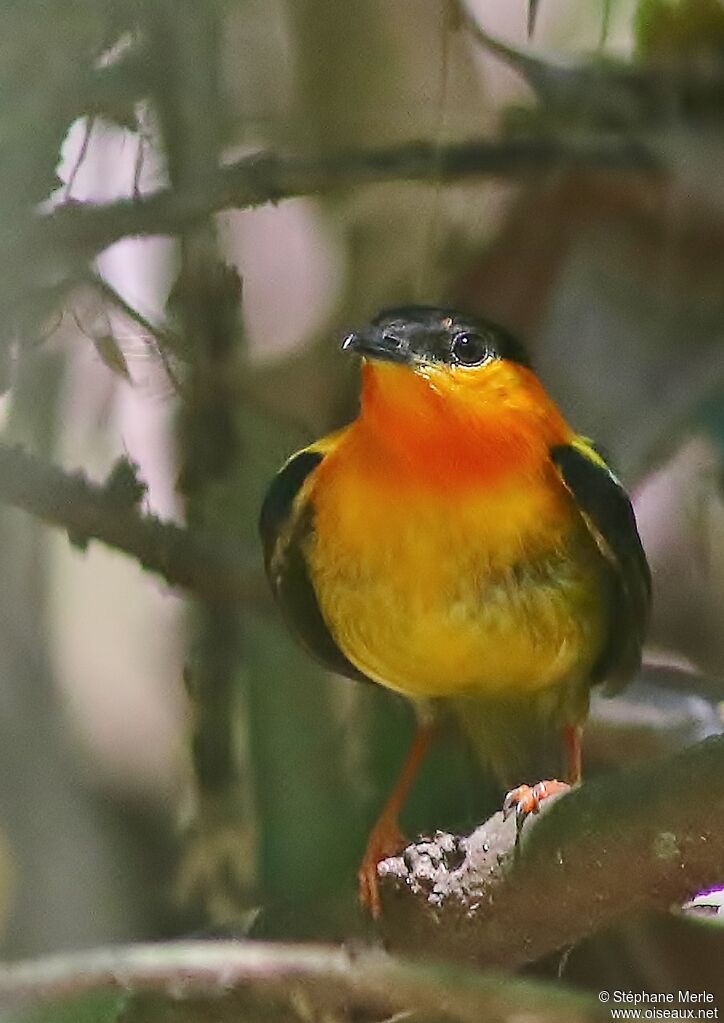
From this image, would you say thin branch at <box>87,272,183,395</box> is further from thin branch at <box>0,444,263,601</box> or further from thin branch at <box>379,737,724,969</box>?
thin branch at <box>379,737,724,969</box>

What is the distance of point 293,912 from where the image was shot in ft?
5.32

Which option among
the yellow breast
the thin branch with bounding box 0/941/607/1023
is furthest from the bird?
the thin branch with bounding box 0/941/607/1023

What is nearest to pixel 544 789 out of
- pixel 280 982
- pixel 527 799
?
pixel 527 799

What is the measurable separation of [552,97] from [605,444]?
0.66 meters

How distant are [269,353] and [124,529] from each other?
1.57ft

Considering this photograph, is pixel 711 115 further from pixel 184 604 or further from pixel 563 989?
pixel 563 989

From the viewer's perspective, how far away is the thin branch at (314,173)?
73.4 inches

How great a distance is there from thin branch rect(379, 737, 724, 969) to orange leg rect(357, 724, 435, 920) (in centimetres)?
5

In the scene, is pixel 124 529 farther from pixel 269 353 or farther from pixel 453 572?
pixel 453 572

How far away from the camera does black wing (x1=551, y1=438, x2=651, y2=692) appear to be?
1.72 metres

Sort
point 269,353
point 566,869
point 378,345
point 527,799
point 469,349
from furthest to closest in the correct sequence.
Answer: point 269,353 → point 469,349 → point 378,345 → point 527,799 → point 566,869

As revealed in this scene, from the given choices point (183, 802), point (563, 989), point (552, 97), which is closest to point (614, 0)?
point (552, 97)

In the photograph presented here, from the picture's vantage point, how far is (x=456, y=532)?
65.6 inches

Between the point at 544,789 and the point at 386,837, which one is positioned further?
the point at 386,837
